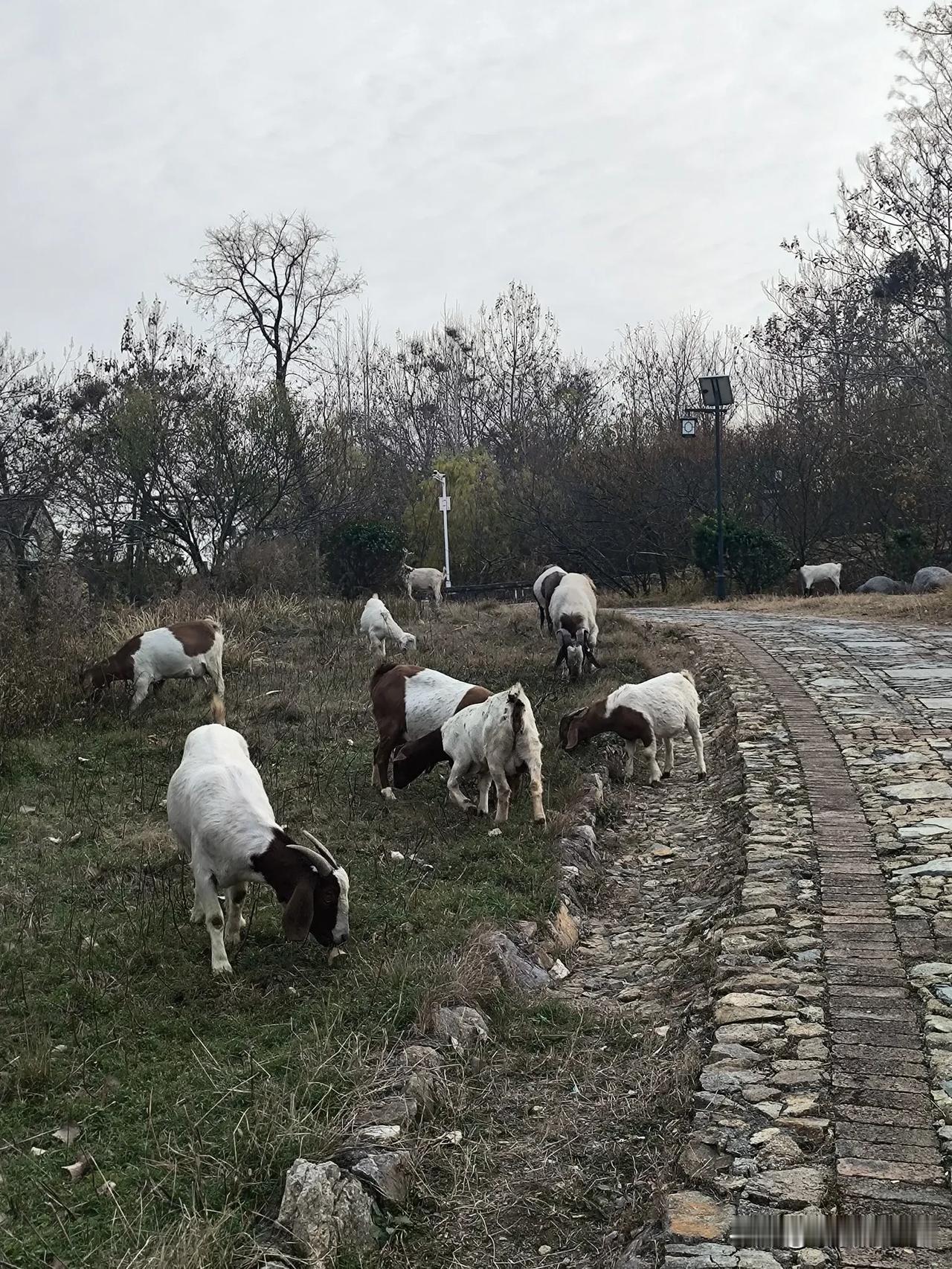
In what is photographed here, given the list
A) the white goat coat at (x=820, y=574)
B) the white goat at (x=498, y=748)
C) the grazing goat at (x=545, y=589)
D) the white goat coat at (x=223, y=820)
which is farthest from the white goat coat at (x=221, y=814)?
the white goat coat at (x=820, y=574)

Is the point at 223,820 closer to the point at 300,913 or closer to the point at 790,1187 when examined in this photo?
the point at 300,913

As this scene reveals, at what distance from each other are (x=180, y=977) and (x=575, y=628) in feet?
27.7

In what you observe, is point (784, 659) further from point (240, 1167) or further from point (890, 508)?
point (890, 508)

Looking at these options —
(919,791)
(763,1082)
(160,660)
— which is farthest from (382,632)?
(763,1082)

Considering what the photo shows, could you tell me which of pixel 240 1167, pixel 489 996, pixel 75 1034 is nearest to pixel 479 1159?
pixel 240 1167

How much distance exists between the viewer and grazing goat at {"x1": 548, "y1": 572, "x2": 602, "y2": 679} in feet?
42.7

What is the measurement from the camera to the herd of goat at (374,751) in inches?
226

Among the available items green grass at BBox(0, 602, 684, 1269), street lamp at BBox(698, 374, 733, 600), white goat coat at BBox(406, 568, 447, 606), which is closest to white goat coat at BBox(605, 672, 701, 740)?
green grass at BBox(0, 602, 684, 1269)

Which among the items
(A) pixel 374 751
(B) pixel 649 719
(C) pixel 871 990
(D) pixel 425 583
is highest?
(D) pixel 425 583

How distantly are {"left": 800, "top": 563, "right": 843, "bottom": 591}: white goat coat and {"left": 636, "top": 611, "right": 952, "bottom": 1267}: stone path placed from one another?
15.5m

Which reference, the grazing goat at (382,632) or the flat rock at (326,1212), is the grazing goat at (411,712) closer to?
the flat rock at (326,1212)

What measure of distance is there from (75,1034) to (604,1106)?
7.80 feet

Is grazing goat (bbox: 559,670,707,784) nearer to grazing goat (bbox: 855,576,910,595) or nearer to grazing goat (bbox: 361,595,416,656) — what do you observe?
grazing goat (bbox: 361,595,416,656)

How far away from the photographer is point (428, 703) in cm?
911
